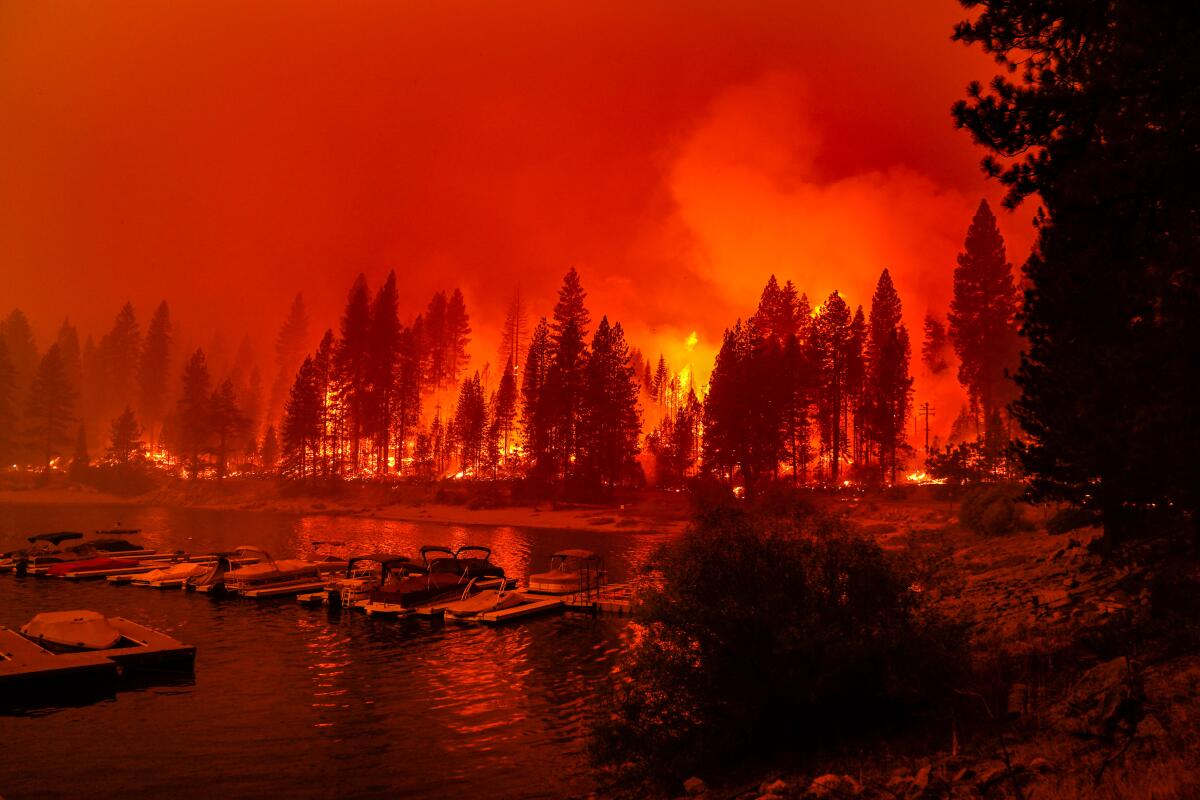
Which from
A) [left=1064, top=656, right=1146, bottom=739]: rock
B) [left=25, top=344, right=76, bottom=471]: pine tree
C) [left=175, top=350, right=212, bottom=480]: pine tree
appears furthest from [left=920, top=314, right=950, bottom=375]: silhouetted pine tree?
[left=25, top=344, right=76, bottom=471]: pine tree

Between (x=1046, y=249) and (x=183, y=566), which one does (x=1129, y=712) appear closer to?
(x=1046, y=249)

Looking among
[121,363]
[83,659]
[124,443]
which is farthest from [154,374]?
[83,659]

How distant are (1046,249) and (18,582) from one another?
4639cm

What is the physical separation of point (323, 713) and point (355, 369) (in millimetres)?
89923

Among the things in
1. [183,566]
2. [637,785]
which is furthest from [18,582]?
[637,785]

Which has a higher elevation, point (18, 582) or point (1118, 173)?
point (1118, 173)

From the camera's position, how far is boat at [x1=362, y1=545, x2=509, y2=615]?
32.4 metres

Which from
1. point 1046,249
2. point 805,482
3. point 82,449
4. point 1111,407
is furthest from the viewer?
point 82,449

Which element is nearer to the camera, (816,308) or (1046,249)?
(1046,249)

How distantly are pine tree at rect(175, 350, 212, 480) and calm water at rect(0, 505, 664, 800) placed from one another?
81278mm

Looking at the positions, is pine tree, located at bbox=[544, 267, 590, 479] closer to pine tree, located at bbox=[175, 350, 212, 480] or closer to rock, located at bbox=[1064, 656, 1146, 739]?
pine tree, located at bbox=[175, 350, 212, 480]

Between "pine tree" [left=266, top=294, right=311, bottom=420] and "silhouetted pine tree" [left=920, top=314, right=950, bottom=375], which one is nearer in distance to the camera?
"silhouetted pine tree" [left=920, top=314, right=950, bottom=375]

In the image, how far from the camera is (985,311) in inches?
2793

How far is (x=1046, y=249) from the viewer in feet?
58.1
